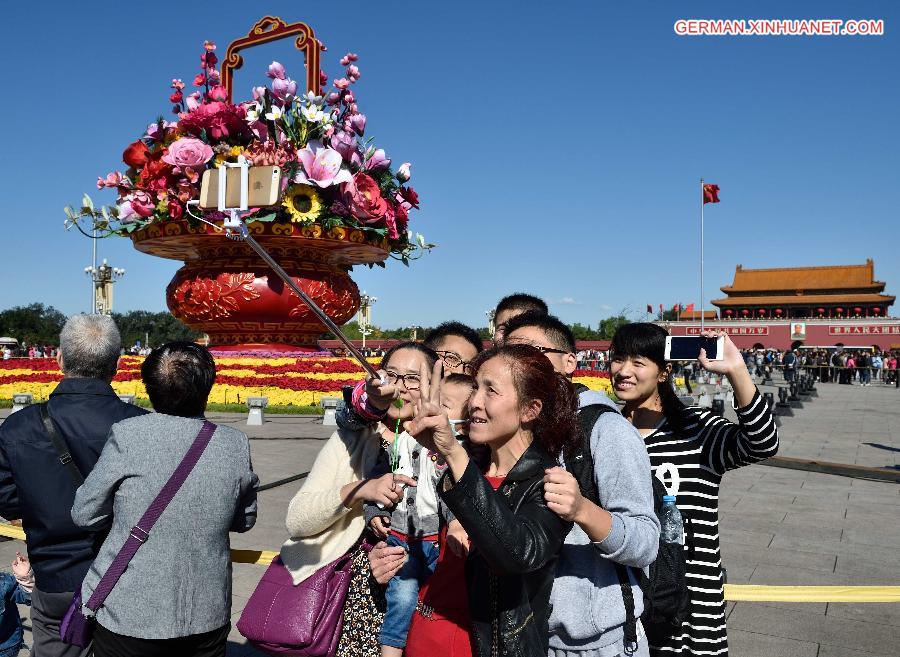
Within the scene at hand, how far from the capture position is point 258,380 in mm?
14914

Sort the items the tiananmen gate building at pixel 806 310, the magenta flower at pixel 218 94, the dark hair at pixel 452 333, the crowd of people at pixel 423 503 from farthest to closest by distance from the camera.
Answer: the tiananmen gate building at pixel 806 310
the magenta flower at pixel 218 94
the dark hair at pixel 452 333
the crowd of people at pixel 423 503

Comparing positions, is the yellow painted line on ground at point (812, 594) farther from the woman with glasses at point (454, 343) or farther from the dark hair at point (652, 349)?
the woman with glasses at point (454, 343)

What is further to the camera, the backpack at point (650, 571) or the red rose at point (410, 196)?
the red rose at point (410, 196)

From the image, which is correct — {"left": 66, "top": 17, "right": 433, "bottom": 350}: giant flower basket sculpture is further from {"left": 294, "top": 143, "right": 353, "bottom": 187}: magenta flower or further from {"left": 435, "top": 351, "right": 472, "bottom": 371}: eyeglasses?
{"left": 435, "top": 351, "right": 472, "bottom": 371}: eyeglasses

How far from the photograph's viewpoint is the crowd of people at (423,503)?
185 cm

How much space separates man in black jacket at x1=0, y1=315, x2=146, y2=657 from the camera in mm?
2510

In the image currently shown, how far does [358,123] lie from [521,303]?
448 inches

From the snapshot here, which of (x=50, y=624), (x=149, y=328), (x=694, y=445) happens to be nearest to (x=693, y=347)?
(x=694, y=445)

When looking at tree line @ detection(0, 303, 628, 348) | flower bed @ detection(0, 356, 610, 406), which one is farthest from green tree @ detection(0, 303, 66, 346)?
flower bed @ detection(0, 356, 610, 406)

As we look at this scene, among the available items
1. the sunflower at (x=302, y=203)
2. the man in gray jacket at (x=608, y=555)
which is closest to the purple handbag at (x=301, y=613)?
the man in gray jacket at (x=608, y=555)

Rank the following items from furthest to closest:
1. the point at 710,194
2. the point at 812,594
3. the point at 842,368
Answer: the point at 842,368
the point at 710,194
the point at 812,594

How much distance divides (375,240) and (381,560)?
1424cm

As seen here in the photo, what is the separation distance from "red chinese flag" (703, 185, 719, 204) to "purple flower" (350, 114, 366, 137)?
15615 millimetres

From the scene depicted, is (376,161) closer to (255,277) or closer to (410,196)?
(410,196)
